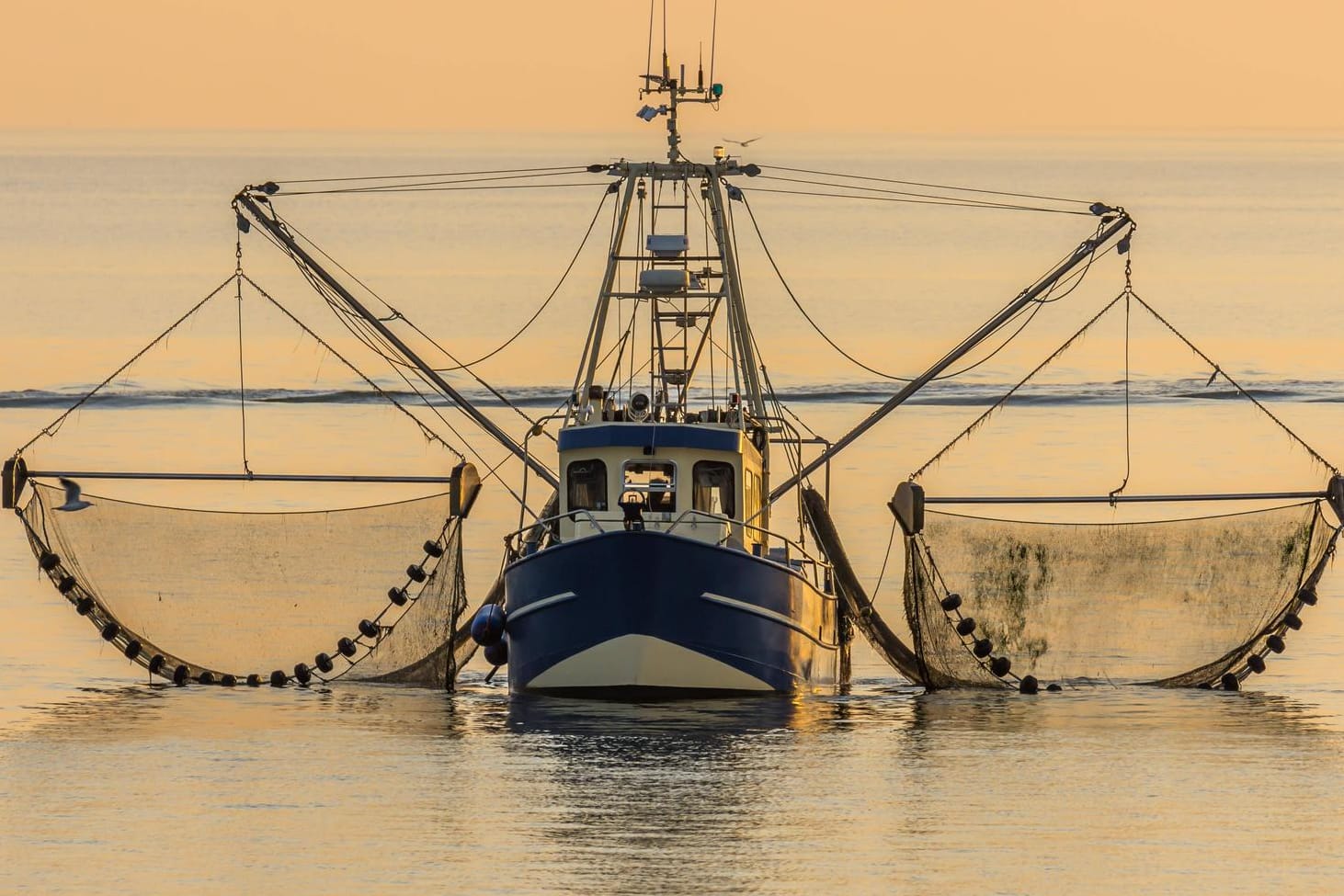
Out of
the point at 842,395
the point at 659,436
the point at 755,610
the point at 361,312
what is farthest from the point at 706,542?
the point at 842,395

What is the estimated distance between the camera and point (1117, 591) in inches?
1454

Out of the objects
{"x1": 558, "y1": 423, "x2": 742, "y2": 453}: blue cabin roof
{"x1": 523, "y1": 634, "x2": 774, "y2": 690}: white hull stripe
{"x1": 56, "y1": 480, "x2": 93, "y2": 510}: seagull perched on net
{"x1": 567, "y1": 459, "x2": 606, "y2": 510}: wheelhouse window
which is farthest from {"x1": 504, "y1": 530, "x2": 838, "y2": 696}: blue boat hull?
{"x1": 56, "y1": 480, "x2": 93, "y2": 510}: seagull perched on net

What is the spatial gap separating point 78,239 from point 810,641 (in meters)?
118

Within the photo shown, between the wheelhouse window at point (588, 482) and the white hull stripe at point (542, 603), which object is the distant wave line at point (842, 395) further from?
the white hull stripe at point (542, 603)

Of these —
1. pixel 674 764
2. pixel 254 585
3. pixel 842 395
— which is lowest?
pixel 674 764

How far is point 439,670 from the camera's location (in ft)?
122

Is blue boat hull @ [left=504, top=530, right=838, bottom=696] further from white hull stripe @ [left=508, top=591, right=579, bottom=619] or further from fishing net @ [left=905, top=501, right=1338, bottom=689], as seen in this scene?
fishing net @ [left=905, top=501, right=1338, bottom=689]

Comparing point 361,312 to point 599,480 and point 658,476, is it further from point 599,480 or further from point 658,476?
point 658,476

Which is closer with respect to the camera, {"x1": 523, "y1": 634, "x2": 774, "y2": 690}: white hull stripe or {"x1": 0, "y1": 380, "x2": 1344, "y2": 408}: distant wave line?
{"x1": 523, "y1": 634, "x2": 774, "y2": 690}: white hull stripe

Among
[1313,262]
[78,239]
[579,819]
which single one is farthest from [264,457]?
[78,239]

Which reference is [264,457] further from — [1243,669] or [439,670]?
[1243,669]

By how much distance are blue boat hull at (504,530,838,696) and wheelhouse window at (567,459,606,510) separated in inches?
46.1

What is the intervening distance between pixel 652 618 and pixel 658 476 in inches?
86.7

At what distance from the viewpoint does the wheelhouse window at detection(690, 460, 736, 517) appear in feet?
119
